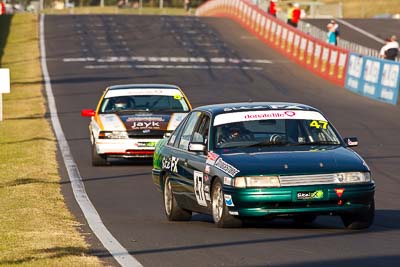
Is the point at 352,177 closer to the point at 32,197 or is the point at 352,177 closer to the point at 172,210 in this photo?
the point at 172,210

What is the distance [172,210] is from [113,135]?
26.2 feet

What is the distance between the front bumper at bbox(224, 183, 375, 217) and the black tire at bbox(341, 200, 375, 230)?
88mm

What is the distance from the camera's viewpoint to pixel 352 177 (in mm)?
11594

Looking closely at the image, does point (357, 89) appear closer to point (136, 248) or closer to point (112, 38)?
point (112, 38)

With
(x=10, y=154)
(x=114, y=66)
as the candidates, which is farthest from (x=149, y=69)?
(x=10, y=154)

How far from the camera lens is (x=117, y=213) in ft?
46.5

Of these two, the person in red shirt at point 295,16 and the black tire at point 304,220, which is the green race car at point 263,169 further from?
the person in red shirt at point 295,16

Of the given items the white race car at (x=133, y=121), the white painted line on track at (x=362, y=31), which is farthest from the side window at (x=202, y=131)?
the white painted line on track at (x=362, y=31)

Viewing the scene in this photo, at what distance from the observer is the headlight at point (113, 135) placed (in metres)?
21.2

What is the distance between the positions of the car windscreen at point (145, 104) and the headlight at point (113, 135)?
762 millimetres

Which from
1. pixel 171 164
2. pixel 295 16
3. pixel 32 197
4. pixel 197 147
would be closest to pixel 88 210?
pixel 171 164

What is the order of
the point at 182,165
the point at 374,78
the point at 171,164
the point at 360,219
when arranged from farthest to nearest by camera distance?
1. the point at 374,78
2. the point at 171,164
3. the point at 182,165
4. the point at 360,219

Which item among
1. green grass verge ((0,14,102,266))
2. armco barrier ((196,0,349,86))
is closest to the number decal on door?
green grass verge ((0,14,102,266))

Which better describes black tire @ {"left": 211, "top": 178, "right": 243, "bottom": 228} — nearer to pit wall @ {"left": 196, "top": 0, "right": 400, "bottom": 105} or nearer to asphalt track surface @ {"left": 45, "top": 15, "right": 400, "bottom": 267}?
asphalt track surface @ {"left": 45, "top": 15, "right": 400, "bottom": 267}
